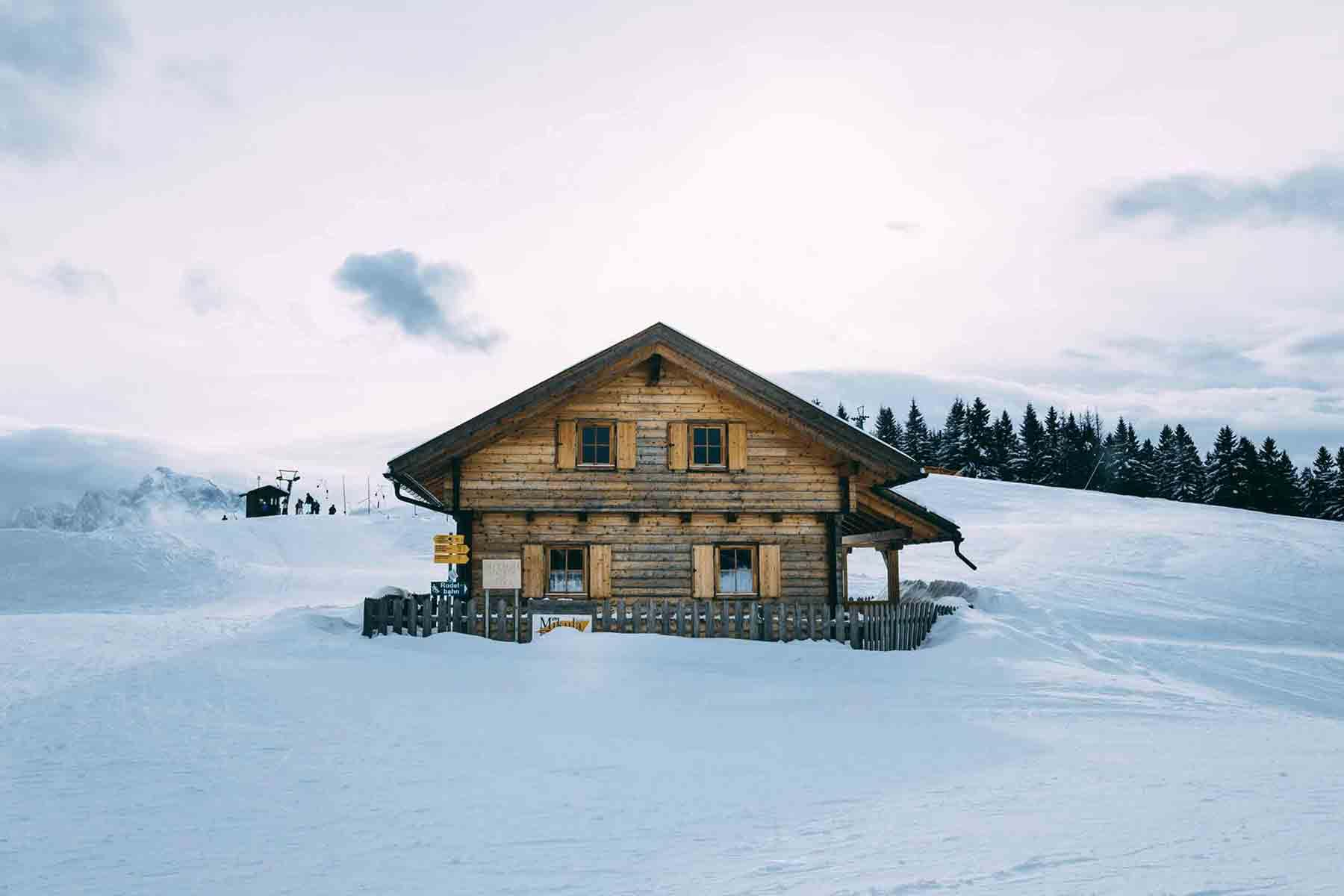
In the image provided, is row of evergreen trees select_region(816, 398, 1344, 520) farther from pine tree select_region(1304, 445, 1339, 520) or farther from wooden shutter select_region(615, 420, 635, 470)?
wooden shutter select_region(615, 420, 635, 470)

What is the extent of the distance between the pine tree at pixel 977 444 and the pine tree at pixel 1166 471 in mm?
14523

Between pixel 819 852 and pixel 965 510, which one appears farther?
pixel 965 510

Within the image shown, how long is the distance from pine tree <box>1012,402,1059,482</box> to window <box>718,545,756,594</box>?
7087 centimetres

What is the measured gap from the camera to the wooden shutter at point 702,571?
69.1 ft

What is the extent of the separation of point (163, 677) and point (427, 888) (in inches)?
360

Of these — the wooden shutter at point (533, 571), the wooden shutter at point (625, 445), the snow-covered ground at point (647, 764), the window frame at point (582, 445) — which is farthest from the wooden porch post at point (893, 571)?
the wooden shutter at point (533, 571)

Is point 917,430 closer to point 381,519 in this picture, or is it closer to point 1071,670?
point 381,519

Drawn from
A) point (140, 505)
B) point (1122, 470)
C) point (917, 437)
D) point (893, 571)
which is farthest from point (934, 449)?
point (140, 505)

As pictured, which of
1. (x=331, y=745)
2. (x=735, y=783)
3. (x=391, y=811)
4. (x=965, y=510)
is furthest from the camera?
(x=965, y=510)

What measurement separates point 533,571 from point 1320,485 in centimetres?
8007

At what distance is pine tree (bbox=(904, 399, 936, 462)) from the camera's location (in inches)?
3698

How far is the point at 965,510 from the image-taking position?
189ft

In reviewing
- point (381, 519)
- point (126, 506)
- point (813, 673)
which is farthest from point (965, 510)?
point (126, 506)

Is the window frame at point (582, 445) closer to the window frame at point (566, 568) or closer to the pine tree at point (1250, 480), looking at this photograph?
the window frame at point (566, 568)
